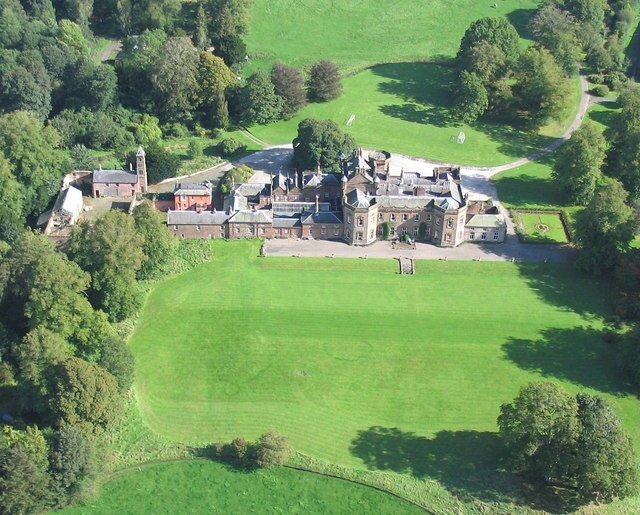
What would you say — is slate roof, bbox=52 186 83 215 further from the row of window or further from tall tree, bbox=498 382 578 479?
tall tree, bbox=498 382 578 479

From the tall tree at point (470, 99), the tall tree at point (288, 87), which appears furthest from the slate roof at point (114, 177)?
the tall tree at point (470, 99)

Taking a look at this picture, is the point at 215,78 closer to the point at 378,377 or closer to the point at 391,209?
the point at 391,209

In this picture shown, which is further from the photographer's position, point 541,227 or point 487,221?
point 541,227

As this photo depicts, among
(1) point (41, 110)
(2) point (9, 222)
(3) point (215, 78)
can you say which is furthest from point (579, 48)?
(2) point (9, 222)

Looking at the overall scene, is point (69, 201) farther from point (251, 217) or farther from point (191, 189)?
point (251, 217)

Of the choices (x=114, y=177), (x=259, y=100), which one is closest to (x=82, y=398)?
(x=114, y=177)

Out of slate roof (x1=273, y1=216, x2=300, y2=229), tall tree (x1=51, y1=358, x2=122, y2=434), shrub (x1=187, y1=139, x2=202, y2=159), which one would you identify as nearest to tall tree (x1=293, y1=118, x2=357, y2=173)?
slate roof (x1=273, y1=216, x2=300, y2=229)

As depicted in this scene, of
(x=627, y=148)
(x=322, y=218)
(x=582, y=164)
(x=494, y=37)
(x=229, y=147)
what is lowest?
(x=322, y=218)
